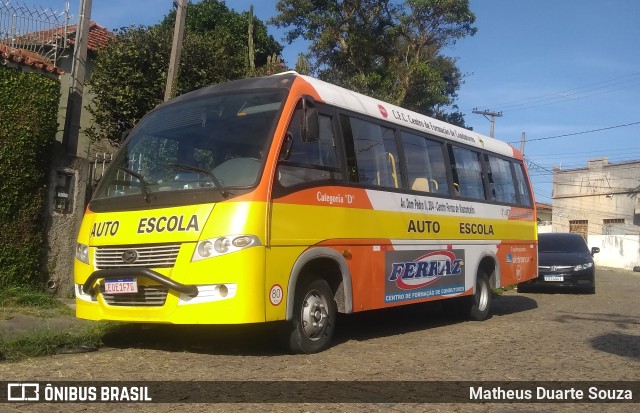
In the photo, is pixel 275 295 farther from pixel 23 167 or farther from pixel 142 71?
pixel 142 71

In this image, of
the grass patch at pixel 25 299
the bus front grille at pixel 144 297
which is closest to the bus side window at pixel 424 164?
the bus front grille at pixel 144 297

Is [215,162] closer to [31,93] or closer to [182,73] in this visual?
[31,93]

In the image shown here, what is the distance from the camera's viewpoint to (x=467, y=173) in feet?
34.6

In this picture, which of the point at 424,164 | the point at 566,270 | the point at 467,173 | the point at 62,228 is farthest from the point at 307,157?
the point at 566,270

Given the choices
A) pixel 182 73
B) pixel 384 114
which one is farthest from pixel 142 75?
pixel 384 114

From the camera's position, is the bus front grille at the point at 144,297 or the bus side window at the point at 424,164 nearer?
the bus front grille at the point at 144,297

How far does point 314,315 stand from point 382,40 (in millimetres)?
15696

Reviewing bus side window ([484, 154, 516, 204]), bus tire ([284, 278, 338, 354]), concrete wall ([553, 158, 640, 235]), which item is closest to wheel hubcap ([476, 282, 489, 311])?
bus side window ([484, 154, 516, 204])

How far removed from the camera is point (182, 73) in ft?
46.1

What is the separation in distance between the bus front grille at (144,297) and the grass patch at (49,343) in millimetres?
772

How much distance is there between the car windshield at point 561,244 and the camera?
1752cm

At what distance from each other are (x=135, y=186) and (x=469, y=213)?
18.2ft

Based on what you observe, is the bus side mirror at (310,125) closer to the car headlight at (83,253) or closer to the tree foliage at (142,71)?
the car headlight at (83,253)

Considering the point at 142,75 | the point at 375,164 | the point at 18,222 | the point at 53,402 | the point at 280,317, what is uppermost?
the point at 142,75
